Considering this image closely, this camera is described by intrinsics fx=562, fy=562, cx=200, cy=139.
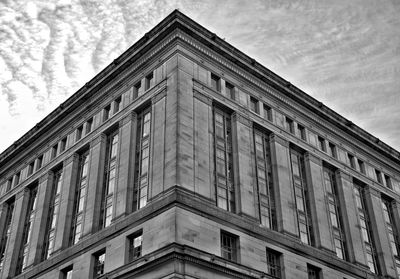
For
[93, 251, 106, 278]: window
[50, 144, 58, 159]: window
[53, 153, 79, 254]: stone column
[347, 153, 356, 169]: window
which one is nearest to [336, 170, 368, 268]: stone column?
[347, 153, 356, 169]: window

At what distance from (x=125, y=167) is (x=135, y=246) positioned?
854 cm

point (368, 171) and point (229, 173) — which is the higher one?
point (368, 171)

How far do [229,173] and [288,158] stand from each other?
932cm

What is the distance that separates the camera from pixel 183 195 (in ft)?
140

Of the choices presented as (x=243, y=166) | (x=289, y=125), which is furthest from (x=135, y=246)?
(x=289, y=125)

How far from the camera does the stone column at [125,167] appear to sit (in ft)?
156

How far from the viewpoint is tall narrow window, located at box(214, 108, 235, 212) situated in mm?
47319

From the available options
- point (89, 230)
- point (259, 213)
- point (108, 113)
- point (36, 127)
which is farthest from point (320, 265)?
point (36, 127)

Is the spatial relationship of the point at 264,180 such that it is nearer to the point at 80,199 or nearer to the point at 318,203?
the point at 318,203

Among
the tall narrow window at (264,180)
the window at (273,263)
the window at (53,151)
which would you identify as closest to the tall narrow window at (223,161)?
the tall narrow window at (264,180)

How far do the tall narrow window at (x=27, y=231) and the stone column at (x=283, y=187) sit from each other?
85.7 feet

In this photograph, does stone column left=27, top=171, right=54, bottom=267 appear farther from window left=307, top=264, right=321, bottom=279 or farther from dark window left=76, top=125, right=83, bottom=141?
window left=307, top=264, right=321, bottom=279

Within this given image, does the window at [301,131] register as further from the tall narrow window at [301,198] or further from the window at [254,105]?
the window at [254,105]

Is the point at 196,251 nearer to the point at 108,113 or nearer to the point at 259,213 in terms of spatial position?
the point at 259,213
